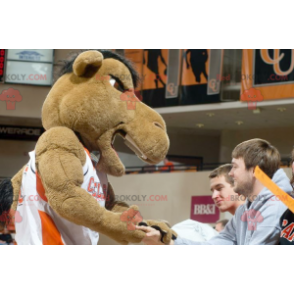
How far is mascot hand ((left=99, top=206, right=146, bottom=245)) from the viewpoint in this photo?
124 cm

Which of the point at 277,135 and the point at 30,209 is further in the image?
the point at 277,135

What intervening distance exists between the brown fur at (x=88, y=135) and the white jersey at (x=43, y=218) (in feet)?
0.14

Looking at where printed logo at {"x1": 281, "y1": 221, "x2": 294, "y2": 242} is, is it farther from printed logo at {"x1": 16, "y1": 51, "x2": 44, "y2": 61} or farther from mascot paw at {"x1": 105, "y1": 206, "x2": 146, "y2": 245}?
printed logo at {"x1": 16, "y1": 51, "x2": 44, "y2": 61}

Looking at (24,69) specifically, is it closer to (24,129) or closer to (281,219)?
(24,129)

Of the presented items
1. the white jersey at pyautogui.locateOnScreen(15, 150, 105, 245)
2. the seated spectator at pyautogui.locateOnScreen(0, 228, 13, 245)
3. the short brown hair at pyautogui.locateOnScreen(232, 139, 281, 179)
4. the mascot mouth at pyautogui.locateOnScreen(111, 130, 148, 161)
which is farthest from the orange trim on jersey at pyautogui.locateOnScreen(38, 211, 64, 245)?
the short brown hair at pyautogui.locateOnScreen(232, 139, 281, 179)

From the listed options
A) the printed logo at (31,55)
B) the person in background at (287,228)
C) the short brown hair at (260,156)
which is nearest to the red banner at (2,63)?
the printed logo at (31,55)

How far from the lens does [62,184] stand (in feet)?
3.96

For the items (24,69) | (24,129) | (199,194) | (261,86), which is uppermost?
(261,86)

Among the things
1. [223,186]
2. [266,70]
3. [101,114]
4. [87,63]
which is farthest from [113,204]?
[266,70]

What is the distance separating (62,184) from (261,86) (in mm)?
3947

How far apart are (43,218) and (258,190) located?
498 millimetres

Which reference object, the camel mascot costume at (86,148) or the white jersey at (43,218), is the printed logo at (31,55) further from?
the white jersey at (43,218)

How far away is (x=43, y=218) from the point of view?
1307mm

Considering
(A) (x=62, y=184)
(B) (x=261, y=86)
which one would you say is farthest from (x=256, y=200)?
(B) (x=261, y=86)
